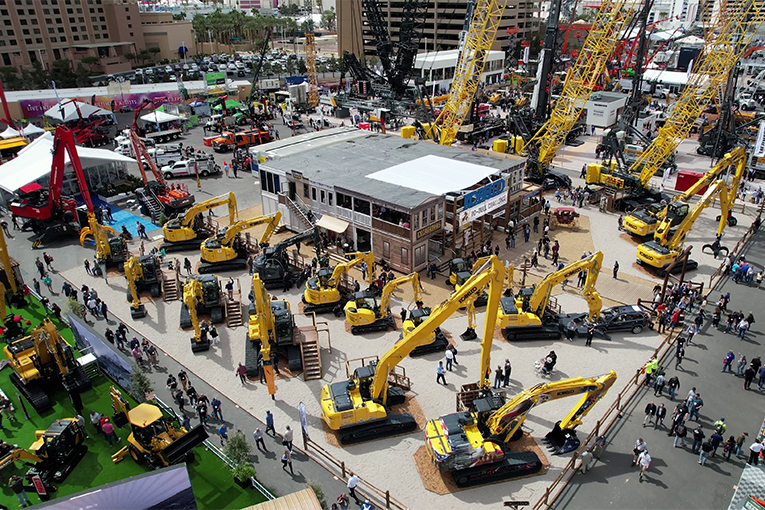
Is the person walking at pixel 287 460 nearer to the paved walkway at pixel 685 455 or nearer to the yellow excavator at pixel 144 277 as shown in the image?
the paved walkway at pixel 685 455

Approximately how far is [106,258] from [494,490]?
1153 inches

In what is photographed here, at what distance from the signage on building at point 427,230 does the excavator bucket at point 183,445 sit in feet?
60.8

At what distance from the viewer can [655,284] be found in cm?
3469

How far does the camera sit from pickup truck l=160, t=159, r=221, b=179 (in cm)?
5412

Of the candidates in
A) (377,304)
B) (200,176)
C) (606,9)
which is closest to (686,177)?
(606,9)

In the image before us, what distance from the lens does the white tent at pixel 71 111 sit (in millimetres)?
66938

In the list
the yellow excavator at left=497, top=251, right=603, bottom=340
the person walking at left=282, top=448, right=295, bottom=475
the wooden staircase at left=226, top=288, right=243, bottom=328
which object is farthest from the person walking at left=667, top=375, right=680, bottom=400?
the wooden staircase at left=226, top=288, right=243, bottom=328

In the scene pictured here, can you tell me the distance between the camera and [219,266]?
121ft

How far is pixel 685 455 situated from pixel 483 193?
2158cm

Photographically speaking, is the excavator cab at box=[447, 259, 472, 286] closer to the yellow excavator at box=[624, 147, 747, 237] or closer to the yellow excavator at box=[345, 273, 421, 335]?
the yellow excavator at box=[345, 273, 421, 335]

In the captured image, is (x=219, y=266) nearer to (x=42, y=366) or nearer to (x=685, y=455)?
(x=42, y=366)

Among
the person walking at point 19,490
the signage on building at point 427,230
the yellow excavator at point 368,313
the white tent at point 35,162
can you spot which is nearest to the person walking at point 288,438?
the yellow excavator at point 368,313

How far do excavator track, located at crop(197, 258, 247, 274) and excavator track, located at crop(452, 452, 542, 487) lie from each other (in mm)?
22203

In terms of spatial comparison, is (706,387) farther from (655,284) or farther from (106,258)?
(106,258)
